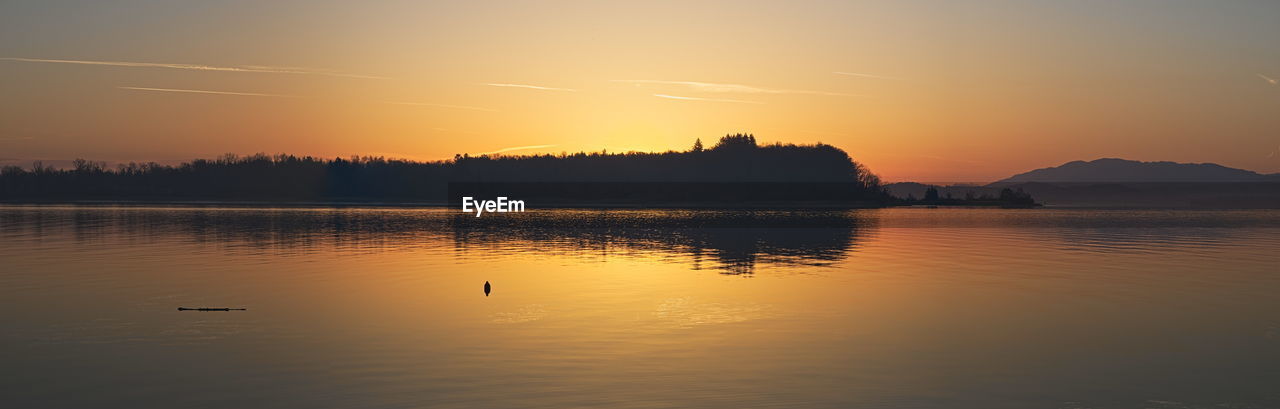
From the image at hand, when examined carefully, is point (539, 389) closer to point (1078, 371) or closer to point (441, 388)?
point (441, 388)

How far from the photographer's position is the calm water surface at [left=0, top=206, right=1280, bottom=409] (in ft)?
58.0

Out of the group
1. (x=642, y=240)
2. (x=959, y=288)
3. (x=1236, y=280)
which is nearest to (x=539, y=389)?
(x=959, y=288)

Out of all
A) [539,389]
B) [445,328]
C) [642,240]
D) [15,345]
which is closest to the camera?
[539,389]

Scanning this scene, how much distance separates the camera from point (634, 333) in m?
24.5

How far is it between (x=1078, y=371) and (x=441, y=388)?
42.9 ft

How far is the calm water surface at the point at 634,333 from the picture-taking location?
1767cm

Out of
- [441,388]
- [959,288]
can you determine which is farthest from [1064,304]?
[441,388]

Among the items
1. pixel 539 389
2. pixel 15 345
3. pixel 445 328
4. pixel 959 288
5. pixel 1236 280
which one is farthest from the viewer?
pixel 1236 280

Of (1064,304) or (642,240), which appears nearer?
(1064,304)

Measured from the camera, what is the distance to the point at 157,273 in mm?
40562

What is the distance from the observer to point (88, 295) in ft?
106

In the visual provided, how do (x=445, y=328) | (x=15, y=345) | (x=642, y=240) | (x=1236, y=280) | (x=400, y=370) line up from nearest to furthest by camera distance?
(x=400, y=370) → (x=15, y=345) → (x=445, y=328) → (x=1236, y=280) → (x=642, y=240)

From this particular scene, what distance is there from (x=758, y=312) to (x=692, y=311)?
2.01 meters

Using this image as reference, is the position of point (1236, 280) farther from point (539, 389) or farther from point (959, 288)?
point (539, 389)
